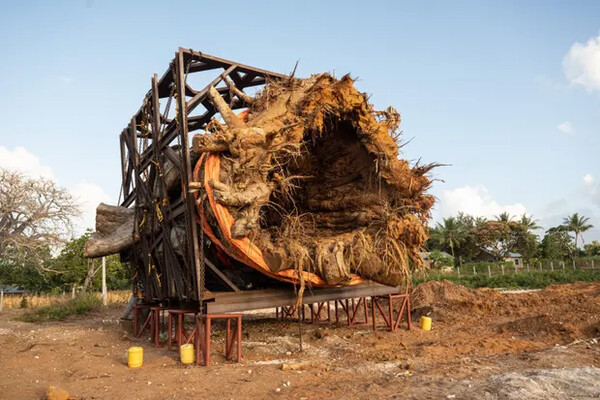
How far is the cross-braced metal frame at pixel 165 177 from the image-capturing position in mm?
8086

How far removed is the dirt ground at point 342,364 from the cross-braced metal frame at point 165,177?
149 cm

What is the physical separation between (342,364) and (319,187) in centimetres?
447

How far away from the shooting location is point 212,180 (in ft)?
23.6

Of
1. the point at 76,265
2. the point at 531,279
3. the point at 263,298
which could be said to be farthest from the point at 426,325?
the point at 76,265

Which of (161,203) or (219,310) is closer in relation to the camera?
(219,310)

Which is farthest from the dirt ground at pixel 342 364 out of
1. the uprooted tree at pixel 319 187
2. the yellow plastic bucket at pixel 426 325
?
the uprooted tree at pixel 319 187

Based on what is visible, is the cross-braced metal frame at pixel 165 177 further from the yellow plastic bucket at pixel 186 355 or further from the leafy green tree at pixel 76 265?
the leafy green tree at pixel 76 265

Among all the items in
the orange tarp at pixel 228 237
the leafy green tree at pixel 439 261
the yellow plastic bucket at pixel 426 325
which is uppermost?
the orange tarp at pixel 228 237

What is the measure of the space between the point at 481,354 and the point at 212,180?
551cm

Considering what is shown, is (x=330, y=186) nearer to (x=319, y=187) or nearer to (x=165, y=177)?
(x=319, y=187)

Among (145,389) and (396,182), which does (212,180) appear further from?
(396,182)

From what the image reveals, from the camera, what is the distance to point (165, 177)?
9.12m

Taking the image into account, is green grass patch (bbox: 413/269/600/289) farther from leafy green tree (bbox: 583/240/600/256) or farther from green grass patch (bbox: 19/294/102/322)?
leafy green tree (bbox: 583/240/600/256)

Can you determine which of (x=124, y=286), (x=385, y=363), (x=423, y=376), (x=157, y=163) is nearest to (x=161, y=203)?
(x=157, y=163)
